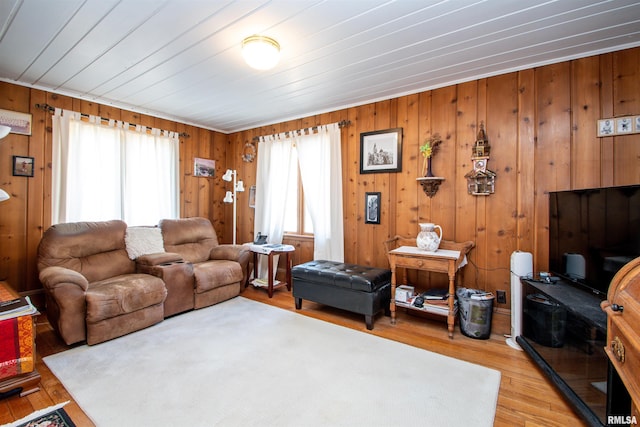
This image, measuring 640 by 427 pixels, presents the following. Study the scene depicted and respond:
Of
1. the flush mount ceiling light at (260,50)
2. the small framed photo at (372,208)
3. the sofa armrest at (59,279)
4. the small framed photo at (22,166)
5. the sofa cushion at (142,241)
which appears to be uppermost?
the flush mount ceiling light at (260,50)

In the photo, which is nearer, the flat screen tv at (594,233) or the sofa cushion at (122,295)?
the flat screen tv at (594,233)

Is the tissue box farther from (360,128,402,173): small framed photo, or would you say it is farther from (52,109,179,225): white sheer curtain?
(52,109,179,225): white sheer curtain

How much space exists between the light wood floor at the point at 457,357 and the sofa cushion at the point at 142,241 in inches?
39.2

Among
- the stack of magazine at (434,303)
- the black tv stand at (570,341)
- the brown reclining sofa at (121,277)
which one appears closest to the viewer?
the black tv stand at (570,341)

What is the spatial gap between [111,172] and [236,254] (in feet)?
6.20

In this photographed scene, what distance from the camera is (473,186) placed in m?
2.94

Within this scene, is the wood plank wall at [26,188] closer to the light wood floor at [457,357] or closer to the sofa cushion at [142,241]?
the light wood floor at [457,357]

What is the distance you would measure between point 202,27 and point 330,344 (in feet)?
8.66

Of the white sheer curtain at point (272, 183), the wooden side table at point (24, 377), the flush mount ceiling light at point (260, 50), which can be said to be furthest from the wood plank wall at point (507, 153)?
the wooden side table at point (24, 377)

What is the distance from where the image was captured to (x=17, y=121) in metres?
3.07

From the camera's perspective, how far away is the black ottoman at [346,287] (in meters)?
2.84

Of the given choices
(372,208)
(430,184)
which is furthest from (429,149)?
(372,208)

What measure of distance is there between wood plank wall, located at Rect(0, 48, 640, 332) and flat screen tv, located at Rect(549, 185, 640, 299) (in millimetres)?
432

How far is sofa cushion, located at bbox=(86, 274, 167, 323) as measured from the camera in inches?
95.9
